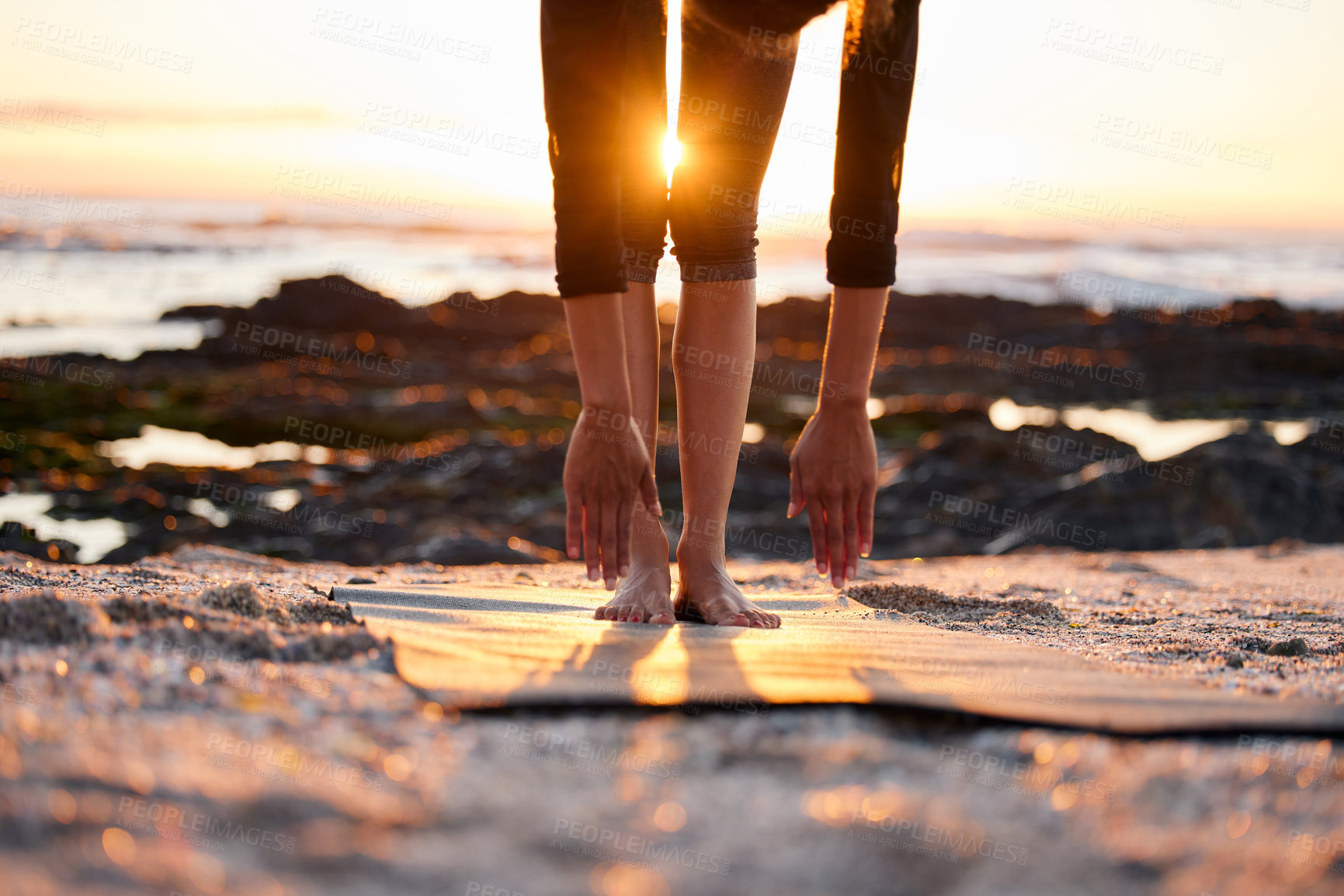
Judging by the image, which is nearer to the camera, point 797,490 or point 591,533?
point 591,533

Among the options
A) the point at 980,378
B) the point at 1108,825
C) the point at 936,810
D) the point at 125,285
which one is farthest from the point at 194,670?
the point at 125,285

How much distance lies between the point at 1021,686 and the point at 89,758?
1261 mm

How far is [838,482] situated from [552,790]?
1139 mm

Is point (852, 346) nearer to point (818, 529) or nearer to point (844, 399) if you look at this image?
point (844, 399)

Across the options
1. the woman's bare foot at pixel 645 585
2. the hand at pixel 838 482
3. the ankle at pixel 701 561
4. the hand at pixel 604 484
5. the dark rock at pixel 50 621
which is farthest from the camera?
the ankle at pixel 701 561

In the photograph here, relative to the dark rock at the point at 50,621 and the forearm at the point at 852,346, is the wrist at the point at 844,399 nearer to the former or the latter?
the forearm at the point at 852,346

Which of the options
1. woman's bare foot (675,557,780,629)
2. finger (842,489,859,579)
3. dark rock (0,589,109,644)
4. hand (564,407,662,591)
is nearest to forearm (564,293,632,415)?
hand (564,407,662,591)

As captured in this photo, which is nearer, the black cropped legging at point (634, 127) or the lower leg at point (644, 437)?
the black cropped legging at point (634, 127)

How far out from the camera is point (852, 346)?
2.07 metres

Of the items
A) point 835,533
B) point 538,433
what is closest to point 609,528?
point 835,533

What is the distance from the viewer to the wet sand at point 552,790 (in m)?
0.90

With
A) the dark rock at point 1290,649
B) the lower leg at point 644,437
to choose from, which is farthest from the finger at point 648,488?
the dark rock at point 1290,649

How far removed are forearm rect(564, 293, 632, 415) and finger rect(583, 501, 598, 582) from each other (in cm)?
21

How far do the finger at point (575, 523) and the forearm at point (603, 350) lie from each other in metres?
0.19
